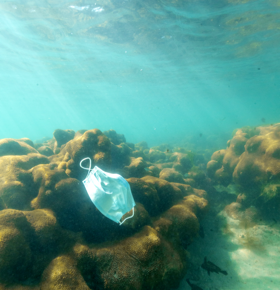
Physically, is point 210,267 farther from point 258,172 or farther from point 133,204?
point 258,172

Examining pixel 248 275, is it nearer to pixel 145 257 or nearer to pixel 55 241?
pixel 145 257

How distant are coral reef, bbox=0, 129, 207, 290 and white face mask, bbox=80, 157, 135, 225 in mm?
1082

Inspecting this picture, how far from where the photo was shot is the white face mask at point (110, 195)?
3.11 m

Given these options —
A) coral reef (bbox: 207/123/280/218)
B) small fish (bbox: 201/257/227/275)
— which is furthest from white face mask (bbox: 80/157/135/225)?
coral reef (bbox: 207/123/280/218)

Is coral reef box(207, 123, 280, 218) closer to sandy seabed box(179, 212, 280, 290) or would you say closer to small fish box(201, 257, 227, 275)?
sandy seabed box(179, 212, 280, 290)

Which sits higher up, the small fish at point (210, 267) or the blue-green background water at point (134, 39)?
the blue-green background water at point (134, 39)

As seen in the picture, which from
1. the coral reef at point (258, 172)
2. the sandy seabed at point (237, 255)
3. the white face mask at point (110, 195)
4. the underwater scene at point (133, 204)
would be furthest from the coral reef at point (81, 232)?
the coral reef at point (258, 172)

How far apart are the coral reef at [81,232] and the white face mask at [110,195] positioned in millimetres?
1082

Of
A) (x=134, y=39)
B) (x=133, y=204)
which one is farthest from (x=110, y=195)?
(x=134, y=39)

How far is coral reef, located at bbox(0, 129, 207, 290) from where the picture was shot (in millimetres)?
3119

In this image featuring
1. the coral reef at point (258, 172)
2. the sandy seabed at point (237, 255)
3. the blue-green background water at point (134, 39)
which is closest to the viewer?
the sandy seabed at point (237, 255)

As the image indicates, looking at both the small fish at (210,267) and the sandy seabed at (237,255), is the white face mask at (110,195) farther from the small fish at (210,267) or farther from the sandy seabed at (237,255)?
the small fish at (210,267)

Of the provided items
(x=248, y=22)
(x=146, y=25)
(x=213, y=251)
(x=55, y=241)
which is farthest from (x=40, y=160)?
(x=248, y=22)

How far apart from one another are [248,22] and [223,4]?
14.3ft
